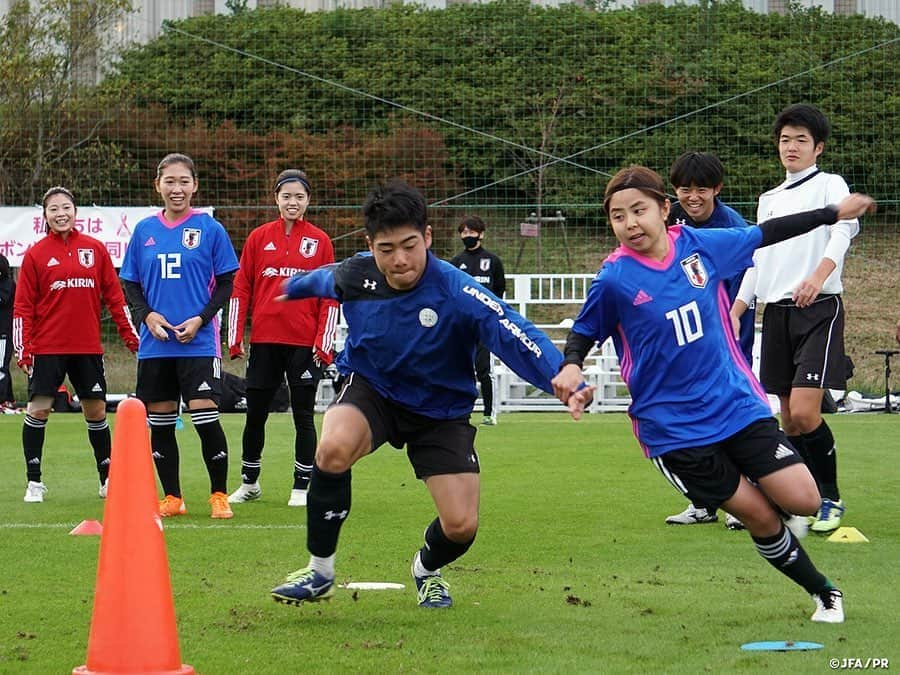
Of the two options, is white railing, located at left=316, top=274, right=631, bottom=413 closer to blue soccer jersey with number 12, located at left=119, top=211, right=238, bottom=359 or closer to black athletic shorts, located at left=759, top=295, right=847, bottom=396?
blue soccer jersey with number 12, located at left=119, top=211, right=238, bottom=359

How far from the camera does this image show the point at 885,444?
1305 centimetres

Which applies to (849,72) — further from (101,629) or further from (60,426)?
(101,629)

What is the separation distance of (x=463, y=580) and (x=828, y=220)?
7.08 ft

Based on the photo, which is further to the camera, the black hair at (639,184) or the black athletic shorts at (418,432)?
the black athletic shorts at (418,432)

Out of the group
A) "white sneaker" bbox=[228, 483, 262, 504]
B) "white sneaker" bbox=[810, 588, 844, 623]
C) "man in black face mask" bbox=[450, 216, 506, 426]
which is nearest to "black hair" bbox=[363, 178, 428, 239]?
"white sneaker" bbox=[810, 588, 844, 623]

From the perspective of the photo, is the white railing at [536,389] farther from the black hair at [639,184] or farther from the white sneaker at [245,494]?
the black hair at [639,184]

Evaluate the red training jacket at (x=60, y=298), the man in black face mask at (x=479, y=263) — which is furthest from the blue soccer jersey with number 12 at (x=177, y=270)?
the man in black face mask at (x=479, y=263)

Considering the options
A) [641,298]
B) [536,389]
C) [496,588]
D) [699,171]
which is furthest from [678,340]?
[536,389]

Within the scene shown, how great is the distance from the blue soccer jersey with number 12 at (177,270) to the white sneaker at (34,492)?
1.47m

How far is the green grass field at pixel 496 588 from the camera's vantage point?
15.2ft

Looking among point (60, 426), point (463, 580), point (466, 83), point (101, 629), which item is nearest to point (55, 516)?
point (463, 580)

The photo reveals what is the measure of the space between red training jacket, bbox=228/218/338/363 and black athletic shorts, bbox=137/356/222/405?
0.52 m

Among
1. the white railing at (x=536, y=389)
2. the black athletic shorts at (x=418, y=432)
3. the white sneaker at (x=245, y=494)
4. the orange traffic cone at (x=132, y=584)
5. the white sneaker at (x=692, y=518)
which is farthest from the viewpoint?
the white railing at (x=536, y=389)

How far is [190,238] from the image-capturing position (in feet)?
27.5
